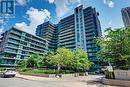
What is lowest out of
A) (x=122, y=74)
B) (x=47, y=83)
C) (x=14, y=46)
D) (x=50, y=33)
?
(x=47, y=83)

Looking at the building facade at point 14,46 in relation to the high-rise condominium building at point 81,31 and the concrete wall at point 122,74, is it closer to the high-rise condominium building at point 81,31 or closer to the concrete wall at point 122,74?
the high-rise condominium building at point 81,31

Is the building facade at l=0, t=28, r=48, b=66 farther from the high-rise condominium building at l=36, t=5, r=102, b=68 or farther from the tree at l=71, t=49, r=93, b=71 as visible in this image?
the tree at l=71, t=49, r=93, b=71

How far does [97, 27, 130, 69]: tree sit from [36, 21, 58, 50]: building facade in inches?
4125

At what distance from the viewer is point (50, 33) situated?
133875 millimetres

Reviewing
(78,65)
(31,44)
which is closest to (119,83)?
(78,65)

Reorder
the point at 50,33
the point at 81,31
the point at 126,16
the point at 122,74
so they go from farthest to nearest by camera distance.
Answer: the point at 50,33, the point at 126,16, the point at 81,31, the point at 122,74

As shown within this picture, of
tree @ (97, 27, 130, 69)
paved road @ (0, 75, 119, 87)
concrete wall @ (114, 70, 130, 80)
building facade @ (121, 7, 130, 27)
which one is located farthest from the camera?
building facade @ (121, 7, 130, 27)

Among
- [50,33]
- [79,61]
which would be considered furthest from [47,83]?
[50,33]

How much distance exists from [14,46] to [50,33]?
4864 cm

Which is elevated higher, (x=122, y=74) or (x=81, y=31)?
(x=81, y=31)

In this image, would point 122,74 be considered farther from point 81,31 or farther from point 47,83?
point 81,31

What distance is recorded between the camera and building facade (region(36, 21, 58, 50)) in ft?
422

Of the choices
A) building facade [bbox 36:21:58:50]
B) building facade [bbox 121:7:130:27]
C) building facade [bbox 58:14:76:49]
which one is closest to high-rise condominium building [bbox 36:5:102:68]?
building facade [bbox 58:14:76:49]

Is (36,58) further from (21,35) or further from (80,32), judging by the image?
(80,32)
